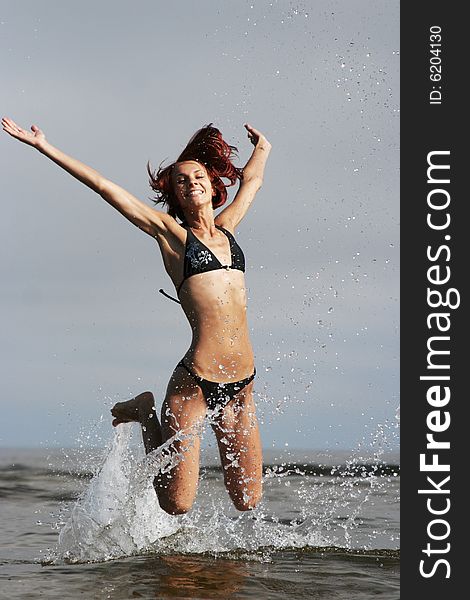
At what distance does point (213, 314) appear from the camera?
21.5 ft

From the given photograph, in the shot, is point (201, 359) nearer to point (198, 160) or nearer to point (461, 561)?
point (198, 160)

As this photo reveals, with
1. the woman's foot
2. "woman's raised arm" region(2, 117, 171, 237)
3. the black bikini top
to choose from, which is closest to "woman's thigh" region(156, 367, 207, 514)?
the woman's foot

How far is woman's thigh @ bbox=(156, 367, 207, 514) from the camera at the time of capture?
650 cm

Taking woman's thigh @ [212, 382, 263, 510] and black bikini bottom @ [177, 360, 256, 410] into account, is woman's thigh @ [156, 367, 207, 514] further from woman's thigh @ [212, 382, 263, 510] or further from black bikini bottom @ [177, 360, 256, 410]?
woman's thigh @ [212, 382, 263, 510]

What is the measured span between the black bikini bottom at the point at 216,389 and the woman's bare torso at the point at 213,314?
3cm

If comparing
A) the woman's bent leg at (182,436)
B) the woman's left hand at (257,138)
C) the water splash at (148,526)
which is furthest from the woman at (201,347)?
the woman's left hand at (257,138)

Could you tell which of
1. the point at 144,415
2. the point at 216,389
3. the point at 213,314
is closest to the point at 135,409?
the point at 144,415

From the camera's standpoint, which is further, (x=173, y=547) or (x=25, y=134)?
(x=173, y=547)

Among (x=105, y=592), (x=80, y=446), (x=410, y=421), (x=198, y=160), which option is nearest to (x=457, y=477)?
(x=410, y=421)

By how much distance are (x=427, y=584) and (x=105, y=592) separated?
1.90m

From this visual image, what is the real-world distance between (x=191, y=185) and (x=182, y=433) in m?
1.73

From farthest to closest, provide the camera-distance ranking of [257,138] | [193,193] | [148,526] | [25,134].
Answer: [148,526] < [257,138] < [193,193] < [25,134]

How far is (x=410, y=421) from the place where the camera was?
614 centimetres

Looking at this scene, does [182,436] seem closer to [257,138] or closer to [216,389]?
[216,389]
